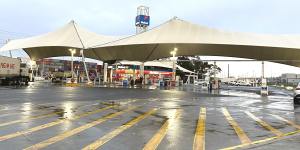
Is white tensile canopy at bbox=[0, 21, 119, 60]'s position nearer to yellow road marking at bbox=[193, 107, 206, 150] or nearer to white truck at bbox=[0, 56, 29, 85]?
white truck at bbox=[0, 56, 29, 85]

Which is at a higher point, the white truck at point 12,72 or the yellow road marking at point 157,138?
the white truck at point 12,72

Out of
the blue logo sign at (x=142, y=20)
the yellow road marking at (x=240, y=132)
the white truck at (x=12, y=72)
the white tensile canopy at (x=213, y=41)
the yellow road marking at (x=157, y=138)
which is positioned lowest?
the yellow road marking at (x=240, y=132)

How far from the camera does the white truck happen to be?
47625mm

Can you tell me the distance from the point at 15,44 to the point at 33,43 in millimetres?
6650

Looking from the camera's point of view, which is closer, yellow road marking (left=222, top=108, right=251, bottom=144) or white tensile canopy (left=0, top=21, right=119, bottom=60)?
yellow road marking (left=222, top=108, right=251, bottom=144)

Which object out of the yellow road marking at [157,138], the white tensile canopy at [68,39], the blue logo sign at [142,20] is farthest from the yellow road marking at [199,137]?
the blue logo sign at [142,20]

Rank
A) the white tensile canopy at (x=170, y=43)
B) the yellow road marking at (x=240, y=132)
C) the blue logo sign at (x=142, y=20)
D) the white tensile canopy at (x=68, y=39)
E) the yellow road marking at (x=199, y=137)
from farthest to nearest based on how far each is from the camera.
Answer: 1. the blue logo sign at (x=142, y=20)
2. the white tensile canopy at (x=68, y=39)
3. the white tensile canopy at (x=170, y=43)
4. the yellow road marking at (x=240, y=132)
5. the yellow road marking at (x=199, y=137)

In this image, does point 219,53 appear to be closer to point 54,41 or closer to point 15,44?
point 54,41

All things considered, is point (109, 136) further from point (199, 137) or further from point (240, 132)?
point (240, 132)

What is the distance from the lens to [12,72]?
49.9 meters

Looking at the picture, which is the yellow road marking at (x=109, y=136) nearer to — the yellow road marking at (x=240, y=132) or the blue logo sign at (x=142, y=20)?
the yellow road marking at (x=240, y=132)

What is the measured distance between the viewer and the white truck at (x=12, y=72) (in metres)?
47.6

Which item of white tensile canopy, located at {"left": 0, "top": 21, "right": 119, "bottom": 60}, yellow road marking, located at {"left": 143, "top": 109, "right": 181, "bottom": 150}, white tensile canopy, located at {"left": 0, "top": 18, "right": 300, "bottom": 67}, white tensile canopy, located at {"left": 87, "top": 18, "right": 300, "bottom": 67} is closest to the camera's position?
yellow road marking, located at {"left": 143, "top": 109, "right": 181, "bottom": 150}

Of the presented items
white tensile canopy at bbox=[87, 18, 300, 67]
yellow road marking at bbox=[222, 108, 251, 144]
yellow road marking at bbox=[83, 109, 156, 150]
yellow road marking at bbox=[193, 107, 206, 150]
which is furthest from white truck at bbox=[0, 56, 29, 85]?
yellow road marking at bbox=[193, 107, 206, 150]
